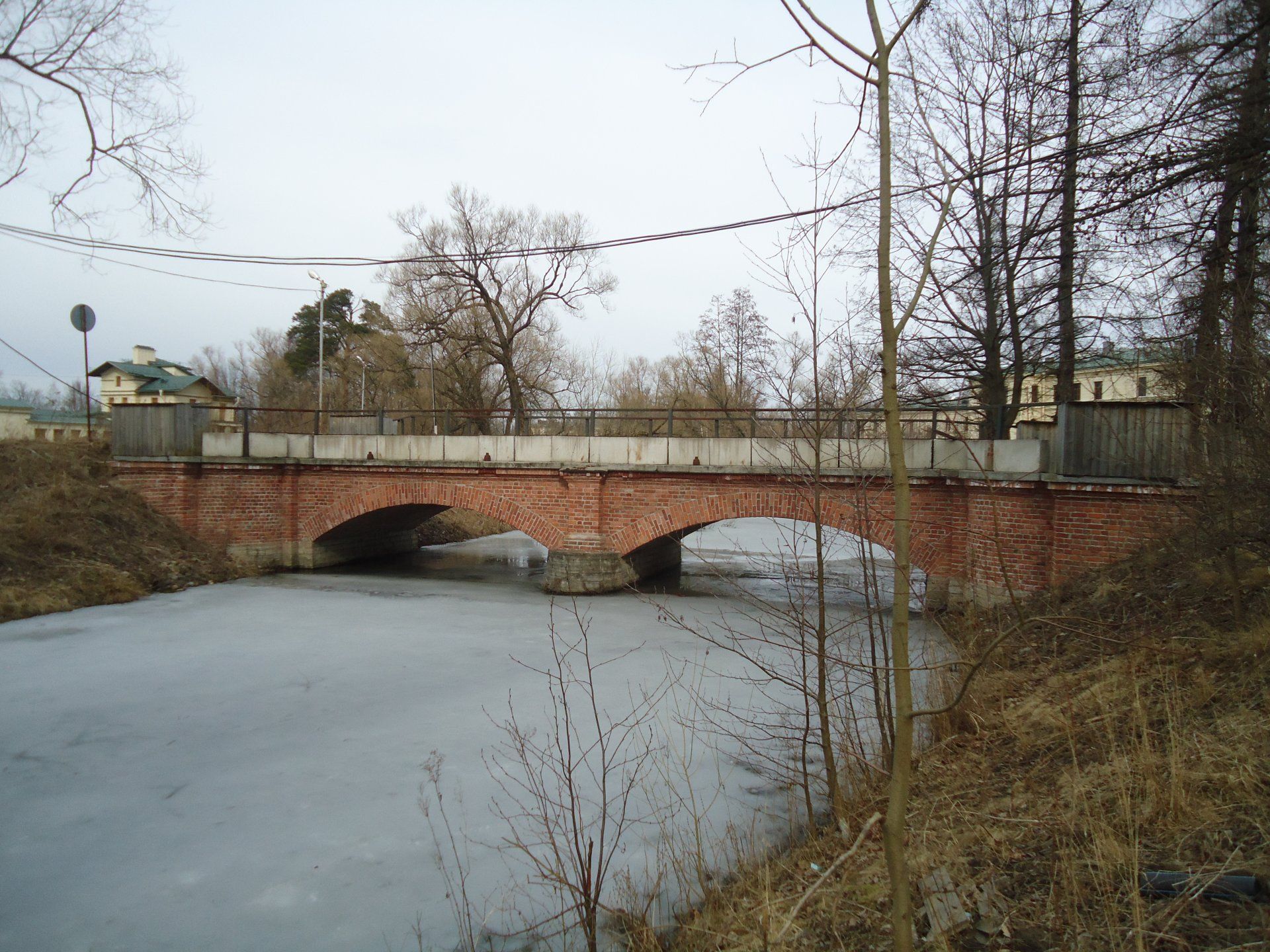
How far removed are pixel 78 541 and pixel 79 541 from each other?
2cm

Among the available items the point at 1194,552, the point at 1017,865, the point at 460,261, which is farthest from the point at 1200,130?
the point at 460,261

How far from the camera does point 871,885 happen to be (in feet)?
9.96

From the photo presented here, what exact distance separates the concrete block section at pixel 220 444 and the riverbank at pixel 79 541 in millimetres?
1307

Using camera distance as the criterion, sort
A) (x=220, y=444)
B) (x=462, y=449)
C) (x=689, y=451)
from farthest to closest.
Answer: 1. (x=220, y=444)
2. (x=462, y=449)
3. (x=689, y=451)

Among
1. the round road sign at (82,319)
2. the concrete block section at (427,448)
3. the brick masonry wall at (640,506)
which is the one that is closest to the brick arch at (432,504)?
the brick masonry wall at (640,506)

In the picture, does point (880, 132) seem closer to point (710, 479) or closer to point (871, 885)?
point (871, 885)

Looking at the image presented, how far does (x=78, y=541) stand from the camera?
36.1 feet

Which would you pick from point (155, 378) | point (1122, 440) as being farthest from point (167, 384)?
point (1122, 440)

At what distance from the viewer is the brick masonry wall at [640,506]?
Result: 802cm

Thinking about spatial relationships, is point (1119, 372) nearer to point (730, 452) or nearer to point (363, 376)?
point (730, 452)

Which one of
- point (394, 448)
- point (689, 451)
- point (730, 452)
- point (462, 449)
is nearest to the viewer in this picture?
point (730, 452)

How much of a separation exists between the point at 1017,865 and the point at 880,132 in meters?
2.69

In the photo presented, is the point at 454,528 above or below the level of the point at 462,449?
below

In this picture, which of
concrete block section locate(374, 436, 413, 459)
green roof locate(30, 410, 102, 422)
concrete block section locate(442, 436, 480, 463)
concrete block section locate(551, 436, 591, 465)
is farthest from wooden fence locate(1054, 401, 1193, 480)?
green roof locate(30, 410, 102, 422)
